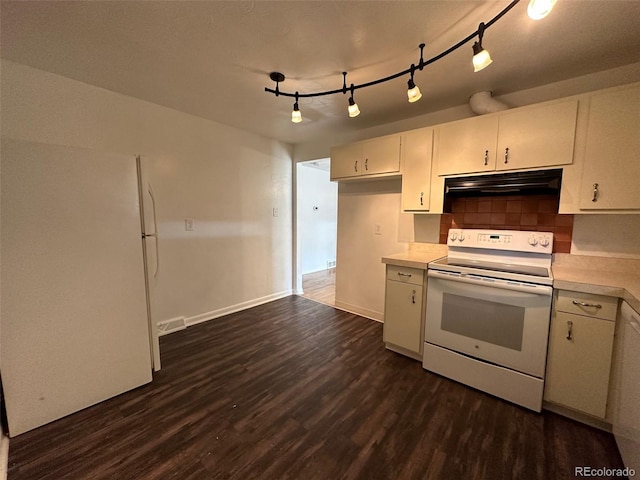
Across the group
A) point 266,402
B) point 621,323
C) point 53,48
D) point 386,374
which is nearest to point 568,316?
point 621,323

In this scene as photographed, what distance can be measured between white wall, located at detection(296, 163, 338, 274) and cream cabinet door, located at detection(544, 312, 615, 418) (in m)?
4.08

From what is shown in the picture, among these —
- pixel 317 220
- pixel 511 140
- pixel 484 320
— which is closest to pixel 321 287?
pixel 317 220

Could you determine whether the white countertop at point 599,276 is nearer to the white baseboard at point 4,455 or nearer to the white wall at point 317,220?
the white baseboard at point 4,455

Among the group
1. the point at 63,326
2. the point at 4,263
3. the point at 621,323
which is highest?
the point at 4,263

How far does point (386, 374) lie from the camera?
86.4 inches

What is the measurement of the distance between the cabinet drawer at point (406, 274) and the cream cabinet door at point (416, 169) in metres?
0.60

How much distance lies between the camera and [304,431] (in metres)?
1.61

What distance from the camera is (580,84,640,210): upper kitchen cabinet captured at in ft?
5.27

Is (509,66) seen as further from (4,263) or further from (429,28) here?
(4,263)

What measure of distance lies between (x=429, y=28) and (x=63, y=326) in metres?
2.88

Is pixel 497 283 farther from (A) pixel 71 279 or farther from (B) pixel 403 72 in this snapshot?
(A) pixel 71 279

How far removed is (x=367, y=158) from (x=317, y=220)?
10.7ft

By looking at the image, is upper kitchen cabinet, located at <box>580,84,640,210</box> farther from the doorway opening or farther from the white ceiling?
the doorway opening

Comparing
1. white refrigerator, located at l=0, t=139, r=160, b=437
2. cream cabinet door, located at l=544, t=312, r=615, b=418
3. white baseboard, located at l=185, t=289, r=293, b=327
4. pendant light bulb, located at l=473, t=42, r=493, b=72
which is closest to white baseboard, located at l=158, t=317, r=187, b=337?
white baseboard, located at l=185, t=289, r=293, b=327
